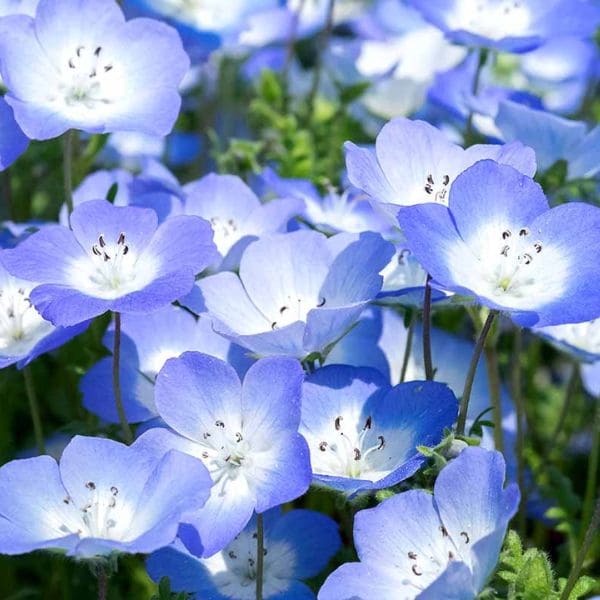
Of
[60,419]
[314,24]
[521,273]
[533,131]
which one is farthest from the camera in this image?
[314,24]

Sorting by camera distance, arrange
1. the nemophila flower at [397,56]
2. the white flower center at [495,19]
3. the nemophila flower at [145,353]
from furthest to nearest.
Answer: the nemophila flower at [397,56] → the white flower center at [495,19] → the nemophila flower at [145,353]

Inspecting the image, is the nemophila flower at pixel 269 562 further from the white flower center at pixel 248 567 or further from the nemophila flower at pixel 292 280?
the nemophila flower at pixel 292 280

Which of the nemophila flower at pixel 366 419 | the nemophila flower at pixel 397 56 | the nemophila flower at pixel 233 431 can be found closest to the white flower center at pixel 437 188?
the nemophila flower at pixel 366 419

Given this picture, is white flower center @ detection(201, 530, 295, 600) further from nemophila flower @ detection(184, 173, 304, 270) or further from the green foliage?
nemophila flower @ detection(184, 173, 304, 270)

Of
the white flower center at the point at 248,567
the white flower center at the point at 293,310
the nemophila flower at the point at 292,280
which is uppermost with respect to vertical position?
the nemophila flower at the point at 292,280

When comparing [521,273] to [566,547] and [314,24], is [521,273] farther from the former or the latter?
[314,24]

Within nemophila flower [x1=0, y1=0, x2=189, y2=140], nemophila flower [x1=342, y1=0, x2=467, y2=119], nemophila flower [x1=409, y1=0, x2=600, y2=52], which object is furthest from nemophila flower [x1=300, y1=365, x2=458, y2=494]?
nemophila flower [x1=342, y1=0, x2=467, y2=119]

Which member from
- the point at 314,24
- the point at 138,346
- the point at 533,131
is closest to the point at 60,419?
the point at 138,346
